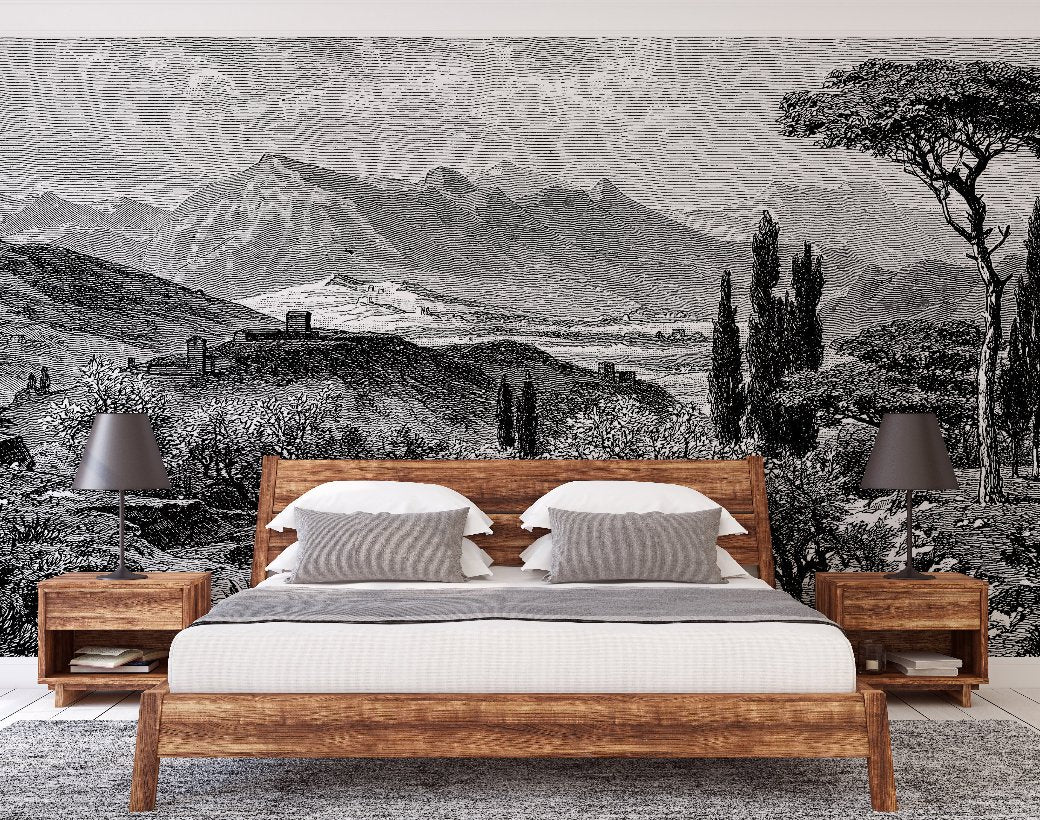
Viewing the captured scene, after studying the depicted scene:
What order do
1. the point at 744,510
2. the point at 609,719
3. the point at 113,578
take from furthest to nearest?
the point at 744,510
the point at 113,578
the point at 609,719

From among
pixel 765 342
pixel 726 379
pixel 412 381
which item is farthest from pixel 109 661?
pixel 765 342

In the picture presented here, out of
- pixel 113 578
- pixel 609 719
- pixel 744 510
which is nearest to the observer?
pixel 609 719

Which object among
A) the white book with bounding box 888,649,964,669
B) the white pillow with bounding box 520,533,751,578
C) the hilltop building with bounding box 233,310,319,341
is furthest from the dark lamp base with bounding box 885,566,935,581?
the hilltop building with bounding box 233,310,319,341

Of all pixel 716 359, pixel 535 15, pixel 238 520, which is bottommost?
pixel 238 520

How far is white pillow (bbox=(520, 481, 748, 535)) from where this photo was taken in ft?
14.7

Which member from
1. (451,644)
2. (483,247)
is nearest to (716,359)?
(483,247)

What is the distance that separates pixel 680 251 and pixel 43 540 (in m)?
3.20

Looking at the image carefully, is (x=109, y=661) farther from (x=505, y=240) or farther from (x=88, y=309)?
(x=505, y=240)

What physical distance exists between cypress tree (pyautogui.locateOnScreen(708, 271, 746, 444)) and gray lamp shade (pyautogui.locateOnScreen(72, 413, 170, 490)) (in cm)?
245

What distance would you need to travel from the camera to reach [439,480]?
4.89 m

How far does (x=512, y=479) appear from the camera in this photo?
4887 millimetres

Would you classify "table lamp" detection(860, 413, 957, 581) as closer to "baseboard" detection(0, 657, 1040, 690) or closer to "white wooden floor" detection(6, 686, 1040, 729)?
"white wooden floor" detection(6, 686, 1040, 729)

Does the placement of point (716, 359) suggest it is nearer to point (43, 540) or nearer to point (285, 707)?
point (285, 707)

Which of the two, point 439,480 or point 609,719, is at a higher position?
point 439,480
